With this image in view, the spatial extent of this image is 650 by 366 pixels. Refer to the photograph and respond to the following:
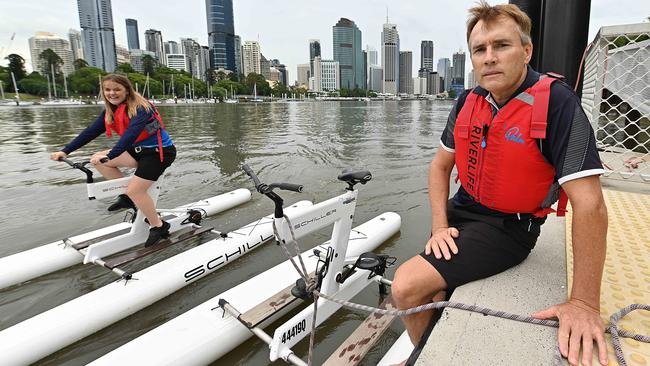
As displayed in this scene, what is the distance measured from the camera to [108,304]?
4.41 m

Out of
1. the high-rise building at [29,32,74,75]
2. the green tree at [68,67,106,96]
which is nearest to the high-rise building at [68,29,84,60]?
the high-rise building at [29,32,74,75]

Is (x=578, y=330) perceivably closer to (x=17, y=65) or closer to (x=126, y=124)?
(x=126, y=124)

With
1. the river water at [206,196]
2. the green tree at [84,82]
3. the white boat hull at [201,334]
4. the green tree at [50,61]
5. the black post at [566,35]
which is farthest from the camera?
the green tree at [50,61]

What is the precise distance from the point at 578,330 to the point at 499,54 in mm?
1553

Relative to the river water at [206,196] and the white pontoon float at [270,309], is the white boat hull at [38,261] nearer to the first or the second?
the river water at [206,196]

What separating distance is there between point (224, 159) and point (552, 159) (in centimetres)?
1463

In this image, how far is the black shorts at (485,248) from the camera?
7.66ft

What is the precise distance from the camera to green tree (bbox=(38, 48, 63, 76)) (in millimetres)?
105062

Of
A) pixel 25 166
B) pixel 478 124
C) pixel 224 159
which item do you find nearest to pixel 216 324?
pixel 478 124

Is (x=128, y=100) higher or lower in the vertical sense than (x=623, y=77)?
lower

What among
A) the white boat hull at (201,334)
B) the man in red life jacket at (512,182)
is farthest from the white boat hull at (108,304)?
the man in red life jacket at (512,182)

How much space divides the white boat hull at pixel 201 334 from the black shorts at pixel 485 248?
2.34 m

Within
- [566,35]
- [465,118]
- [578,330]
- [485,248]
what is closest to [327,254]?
[485,248]

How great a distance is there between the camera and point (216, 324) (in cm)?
385
